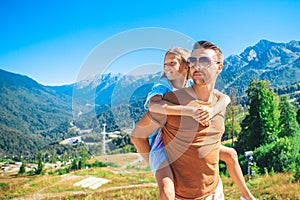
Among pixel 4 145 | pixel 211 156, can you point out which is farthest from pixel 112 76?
pixel 4 145

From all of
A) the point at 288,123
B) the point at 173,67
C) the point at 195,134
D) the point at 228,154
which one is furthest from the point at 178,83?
the point at 288,123

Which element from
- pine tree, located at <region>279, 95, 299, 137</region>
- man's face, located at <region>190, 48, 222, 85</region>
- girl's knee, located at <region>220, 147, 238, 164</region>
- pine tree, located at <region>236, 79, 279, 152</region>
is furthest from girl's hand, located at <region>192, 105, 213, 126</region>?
pine tree, located at <region>279, 95, 299, 137</region>

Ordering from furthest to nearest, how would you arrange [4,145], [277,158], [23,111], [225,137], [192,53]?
[23,111] < [4,145] < [225,137] < [277,158] < [192,53]

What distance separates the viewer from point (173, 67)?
1.94m

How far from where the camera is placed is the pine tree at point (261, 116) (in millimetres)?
17891

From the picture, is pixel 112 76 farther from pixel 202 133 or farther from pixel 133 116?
pixel 202 133

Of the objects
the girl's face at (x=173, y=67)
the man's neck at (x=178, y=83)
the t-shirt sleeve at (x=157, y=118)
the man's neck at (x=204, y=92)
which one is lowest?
the t-shirt sleeve at (x=157, y=118)

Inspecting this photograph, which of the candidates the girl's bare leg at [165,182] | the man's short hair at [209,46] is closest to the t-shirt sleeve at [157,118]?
the girl's bare leg at [165,182]

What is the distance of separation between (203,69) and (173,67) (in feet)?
0.66

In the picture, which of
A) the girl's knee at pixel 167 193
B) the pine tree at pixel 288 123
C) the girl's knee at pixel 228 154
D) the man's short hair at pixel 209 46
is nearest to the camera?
the girl's knee at pixel 167 193

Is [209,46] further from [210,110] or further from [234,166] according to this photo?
[234,166]

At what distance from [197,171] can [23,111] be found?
177396mm

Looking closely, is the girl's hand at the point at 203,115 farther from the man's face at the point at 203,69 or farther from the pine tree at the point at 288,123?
the pine tree at the point at 288,123

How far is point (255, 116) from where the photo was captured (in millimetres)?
18188
